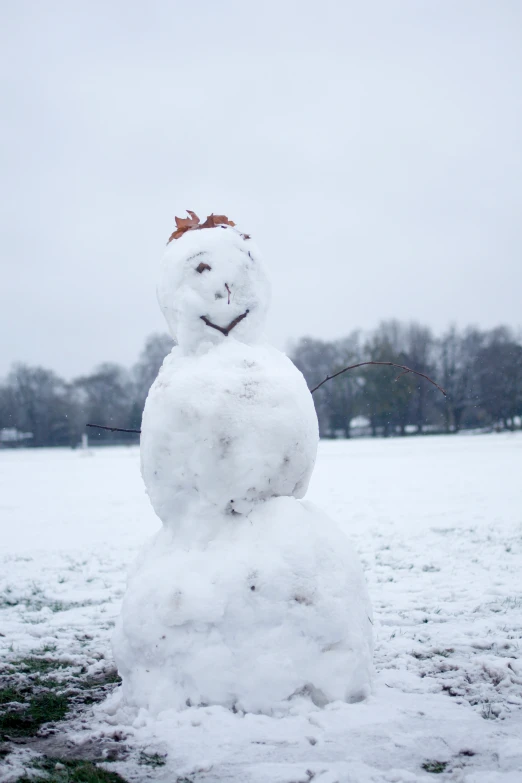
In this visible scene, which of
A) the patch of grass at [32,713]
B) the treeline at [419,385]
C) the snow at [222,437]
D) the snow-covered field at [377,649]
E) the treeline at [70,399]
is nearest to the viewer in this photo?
the snow-covered field at [377,649]

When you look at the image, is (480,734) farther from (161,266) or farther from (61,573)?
(61,573)

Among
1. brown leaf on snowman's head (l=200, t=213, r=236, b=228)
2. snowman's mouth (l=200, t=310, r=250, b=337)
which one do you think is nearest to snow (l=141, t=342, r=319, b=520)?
snowman's mouth (l=200, t=310, r=250, b=337)

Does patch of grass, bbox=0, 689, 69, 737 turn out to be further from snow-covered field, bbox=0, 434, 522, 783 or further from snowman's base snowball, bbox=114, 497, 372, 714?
snowman's base snowball, bbox=114, 497, 372, 714

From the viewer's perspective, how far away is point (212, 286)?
12.7 feet

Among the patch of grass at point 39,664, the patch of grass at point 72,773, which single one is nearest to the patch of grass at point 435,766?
the patch of grass at point 72,773

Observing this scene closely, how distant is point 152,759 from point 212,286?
248 cm

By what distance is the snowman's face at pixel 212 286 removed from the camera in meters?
3.90

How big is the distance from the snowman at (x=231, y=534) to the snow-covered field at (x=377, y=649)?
0.21 metres

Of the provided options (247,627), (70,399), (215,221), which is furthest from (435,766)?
(70,399)

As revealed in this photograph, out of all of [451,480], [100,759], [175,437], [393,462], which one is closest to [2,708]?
[100,759]

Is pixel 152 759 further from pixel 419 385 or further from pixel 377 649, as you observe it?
pixel 419 385

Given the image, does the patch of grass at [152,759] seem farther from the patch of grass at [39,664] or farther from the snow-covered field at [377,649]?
the patch of grass at [39,664]

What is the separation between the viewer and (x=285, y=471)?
379 centimetres

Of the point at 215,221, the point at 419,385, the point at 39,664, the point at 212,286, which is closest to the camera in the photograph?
the point at 212,286
